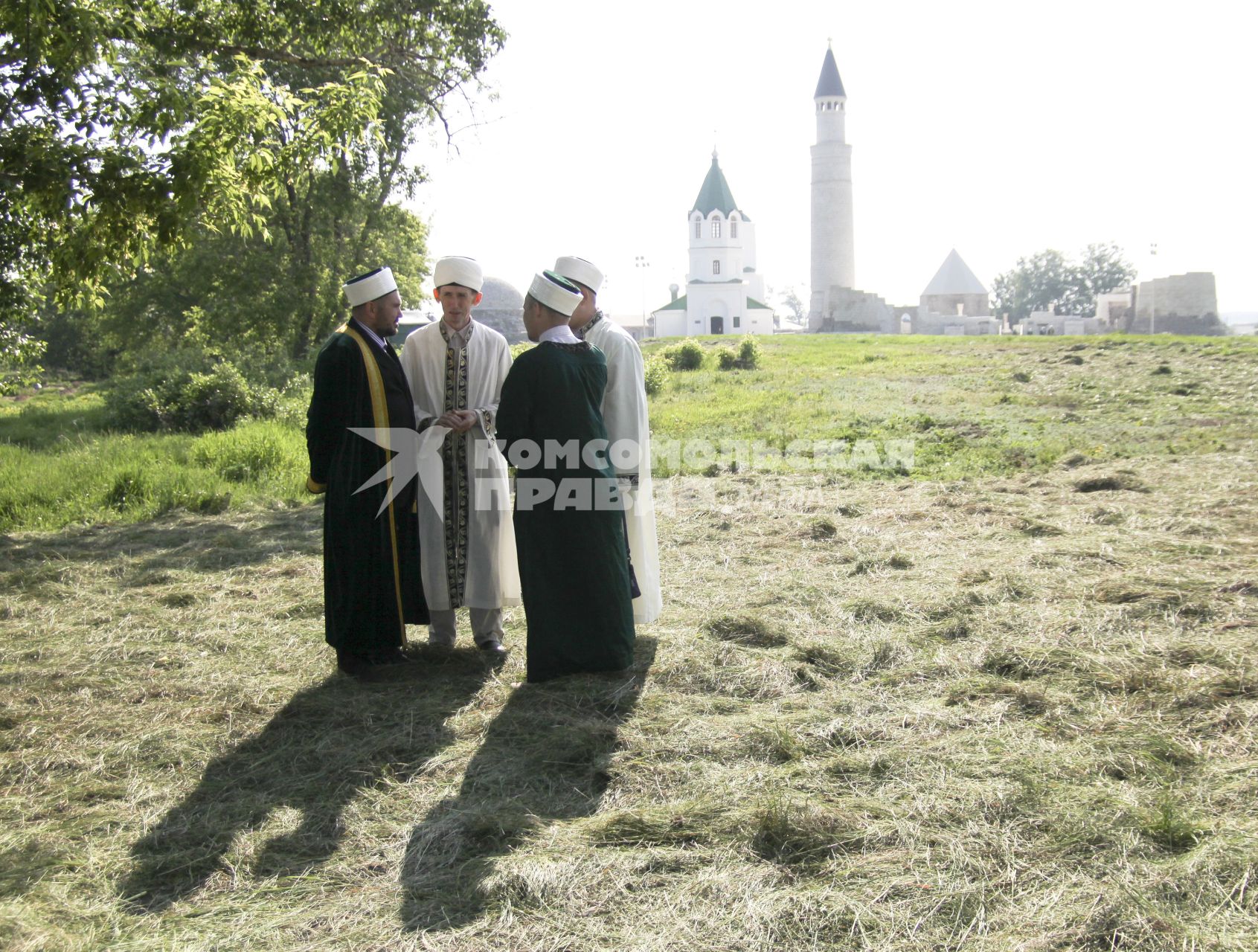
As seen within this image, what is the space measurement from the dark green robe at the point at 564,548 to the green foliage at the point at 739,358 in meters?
16.7

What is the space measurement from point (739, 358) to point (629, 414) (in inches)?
667

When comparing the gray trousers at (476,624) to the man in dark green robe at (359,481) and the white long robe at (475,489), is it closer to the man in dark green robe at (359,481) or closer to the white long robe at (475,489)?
the white long robe at (475,489)

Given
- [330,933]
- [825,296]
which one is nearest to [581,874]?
[330,933]

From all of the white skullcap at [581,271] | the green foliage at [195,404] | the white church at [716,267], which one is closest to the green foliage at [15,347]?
the green foliage at [195,404]

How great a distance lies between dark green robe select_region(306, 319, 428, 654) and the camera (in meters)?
4.46

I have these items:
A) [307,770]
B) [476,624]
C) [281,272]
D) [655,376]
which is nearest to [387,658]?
[476,624]

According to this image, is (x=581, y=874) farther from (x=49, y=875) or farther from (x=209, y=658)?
(x=209, y=658)

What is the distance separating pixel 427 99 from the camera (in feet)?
34.8

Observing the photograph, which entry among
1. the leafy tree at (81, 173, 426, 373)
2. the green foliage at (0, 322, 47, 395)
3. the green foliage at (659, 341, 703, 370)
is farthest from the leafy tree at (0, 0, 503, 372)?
the green foliage at (659, 341, 703, 370)

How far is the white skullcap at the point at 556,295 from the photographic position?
4.29m

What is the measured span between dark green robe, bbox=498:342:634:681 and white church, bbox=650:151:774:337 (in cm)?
6303

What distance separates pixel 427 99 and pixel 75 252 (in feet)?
19.9

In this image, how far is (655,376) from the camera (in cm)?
1766

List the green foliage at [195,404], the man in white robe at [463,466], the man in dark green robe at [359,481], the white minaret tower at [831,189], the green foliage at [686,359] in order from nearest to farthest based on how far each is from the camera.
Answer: the man in dark green robe at [359,481], the man in white robe at [463,466], the green foliage at [195,404], the green foliage at [686,359], the white minaret tower at [831,189]
